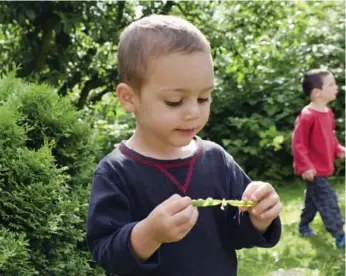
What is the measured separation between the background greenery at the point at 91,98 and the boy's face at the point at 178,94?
88 cm

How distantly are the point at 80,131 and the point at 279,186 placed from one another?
5123mm

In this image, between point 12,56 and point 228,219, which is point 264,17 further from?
point 228,219

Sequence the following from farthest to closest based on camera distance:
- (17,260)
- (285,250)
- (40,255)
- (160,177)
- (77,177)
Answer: (285,250)
(77,177)
(40,255)
(17,260)
(160,177)

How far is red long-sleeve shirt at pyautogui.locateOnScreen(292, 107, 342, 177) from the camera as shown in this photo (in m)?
5.08

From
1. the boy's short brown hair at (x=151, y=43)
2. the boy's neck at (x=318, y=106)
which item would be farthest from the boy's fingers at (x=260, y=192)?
the boy's neck at (x=318, y=106)

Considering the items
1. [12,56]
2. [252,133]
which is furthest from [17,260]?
[252,133]

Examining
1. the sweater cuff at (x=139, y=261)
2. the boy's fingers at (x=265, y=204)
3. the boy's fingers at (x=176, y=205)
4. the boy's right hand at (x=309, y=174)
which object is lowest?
the boy's right hand at (x=309, y=174)

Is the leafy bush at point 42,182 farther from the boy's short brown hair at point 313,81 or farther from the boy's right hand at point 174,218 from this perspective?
the boy's short brown hair at point 313,81

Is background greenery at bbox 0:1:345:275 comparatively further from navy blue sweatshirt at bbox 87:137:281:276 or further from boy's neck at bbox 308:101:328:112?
boy's neck at bbox 308:101:328:112

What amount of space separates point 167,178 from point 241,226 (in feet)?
0.94

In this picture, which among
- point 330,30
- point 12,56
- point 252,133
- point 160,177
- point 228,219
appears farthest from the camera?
point 330,30

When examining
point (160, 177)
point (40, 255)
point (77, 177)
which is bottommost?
point (40, 255)

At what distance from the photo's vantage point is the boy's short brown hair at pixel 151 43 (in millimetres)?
1722

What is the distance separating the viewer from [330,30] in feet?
28.3
